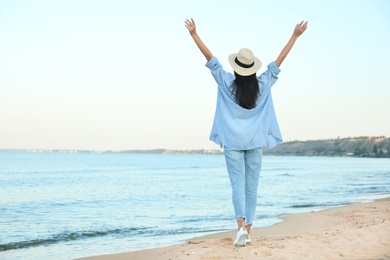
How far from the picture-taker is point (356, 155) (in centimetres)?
15062

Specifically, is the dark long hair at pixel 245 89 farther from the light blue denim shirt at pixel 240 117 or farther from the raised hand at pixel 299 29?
the raised hand at pixel 299 29

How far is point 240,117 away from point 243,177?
60 centimetres

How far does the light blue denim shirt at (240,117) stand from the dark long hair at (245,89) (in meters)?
0.06

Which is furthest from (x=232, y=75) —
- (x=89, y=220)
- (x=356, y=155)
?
(x=356, y=155)

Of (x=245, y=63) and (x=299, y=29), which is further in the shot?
(x=299, y=29)

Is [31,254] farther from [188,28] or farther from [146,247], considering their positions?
[188,28]

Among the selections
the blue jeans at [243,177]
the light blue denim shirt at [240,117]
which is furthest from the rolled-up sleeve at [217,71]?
the blue jeans at [243,177]

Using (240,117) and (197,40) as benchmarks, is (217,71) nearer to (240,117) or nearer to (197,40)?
(197,40)

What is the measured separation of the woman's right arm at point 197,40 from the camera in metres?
4.66

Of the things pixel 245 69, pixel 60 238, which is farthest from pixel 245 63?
pixel 60 238

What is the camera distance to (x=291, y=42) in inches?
196

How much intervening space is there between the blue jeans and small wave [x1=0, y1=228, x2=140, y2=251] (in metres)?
5.24

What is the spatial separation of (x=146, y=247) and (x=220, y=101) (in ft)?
12.7

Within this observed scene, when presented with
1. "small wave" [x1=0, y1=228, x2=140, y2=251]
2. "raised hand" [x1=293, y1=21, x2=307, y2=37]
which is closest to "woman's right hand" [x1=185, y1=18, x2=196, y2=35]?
"raised hand" [x1=293, y1=21, x2=307, y2=37]
